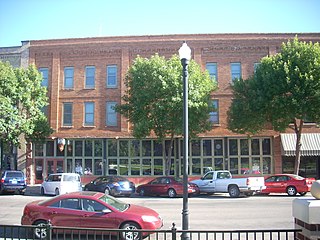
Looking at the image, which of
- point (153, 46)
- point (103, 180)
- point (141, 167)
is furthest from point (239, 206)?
point (153, 46)

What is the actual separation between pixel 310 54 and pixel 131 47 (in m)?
15.1

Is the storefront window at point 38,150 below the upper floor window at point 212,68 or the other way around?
below

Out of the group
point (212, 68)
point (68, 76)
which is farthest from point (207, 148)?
point (68, 76)

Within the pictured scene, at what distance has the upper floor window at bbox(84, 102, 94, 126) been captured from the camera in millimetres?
32691

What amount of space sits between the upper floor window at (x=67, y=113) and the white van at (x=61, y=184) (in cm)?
934

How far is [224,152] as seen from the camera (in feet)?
103

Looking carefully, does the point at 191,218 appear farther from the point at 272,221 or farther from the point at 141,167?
the point at 141,167

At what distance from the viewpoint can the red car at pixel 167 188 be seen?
23.4m

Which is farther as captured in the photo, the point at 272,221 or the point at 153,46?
the point at 153,46

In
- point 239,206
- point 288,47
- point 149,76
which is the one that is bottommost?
point 239,206

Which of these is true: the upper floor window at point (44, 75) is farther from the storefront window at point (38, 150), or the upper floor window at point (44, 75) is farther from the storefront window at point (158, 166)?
the storefront window at point (158, 166)

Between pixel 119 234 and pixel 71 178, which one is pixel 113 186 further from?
pixel 119 234

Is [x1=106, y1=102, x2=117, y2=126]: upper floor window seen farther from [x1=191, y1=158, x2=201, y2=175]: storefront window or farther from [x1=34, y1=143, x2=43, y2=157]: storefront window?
[x1=191, y1=158, x2=201, y2=175]: storefront window

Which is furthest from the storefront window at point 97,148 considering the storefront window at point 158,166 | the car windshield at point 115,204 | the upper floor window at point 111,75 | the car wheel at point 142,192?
the car windshield at point 115,204
